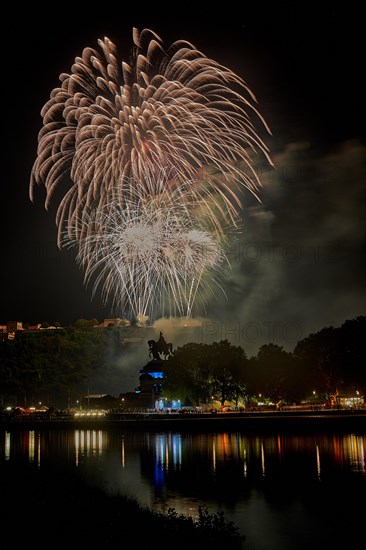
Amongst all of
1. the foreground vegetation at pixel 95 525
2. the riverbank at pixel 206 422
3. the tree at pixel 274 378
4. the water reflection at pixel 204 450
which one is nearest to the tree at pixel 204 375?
the tree at pixel 274 378

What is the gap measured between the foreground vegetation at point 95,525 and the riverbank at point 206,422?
141 feet

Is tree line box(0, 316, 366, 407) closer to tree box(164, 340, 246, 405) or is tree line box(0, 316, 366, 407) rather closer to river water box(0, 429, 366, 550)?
tree box(164, 340, 246, 405)

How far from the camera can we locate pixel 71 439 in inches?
2608

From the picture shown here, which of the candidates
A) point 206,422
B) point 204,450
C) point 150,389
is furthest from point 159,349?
point 204,450

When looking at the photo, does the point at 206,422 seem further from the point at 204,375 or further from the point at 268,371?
the point at 268,371

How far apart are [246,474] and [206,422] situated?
32.6 metres

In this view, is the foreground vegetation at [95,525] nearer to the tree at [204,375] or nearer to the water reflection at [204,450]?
the water reflection at [204,450]

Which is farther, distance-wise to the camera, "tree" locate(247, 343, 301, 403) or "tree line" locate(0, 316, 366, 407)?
"tree" locate(247, 343, 301, 403)

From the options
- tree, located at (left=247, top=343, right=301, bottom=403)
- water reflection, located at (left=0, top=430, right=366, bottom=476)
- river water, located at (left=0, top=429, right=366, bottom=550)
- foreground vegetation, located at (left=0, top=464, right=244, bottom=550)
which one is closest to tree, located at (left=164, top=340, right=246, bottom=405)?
tree, located at (left=247, top=343, right=301, bottom=403)

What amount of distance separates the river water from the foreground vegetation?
275cm

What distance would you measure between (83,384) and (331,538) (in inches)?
3963

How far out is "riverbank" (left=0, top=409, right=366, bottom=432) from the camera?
2726 inches

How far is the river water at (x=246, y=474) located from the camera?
2786 cm

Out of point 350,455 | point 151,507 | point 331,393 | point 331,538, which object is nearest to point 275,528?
point 331,538
